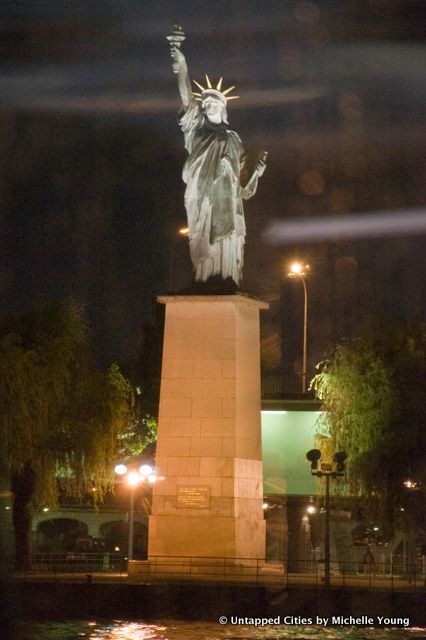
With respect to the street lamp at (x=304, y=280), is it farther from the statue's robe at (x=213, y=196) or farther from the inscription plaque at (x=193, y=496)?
the inscription plaque at (x=193, y=496)

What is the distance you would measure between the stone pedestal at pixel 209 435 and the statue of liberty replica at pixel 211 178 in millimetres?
1725

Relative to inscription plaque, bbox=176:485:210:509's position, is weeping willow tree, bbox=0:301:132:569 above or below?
above

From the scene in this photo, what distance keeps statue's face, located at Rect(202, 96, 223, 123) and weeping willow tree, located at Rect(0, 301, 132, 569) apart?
377 inches

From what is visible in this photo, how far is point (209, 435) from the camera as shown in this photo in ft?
103

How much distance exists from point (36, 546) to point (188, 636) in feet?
123

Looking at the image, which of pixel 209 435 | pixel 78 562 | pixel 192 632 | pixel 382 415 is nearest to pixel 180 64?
pixel 209 435

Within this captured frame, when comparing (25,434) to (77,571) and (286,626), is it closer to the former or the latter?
(77,571)

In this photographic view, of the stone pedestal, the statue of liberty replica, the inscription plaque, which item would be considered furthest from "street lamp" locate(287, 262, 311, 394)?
the inscription plaque

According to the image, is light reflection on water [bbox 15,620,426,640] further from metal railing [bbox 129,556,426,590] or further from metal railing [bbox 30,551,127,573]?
metal railing [bbox 30,551,127,573]

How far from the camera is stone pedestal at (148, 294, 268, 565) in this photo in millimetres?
30453

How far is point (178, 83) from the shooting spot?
3416 centimetres

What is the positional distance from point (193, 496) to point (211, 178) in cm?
1059

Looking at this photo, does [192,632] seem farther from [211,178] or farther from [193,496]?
[211,178]

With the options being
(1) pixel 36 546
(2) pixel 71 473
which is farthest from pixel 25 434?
(1) pixel 36 546
